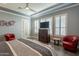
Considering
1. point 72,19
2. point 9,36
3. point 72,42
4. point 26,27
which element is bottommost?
point 72,42

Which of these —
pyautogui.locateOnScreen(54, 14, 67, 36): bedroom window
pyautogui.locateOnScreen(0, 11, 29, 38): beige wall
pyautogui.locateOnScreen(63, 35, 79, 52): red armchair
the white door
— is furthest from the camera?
pyautogui.locateOnScreen(63, 35, 79, 52): red armchair

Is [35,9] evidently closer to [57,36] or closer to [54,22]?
[54,22]

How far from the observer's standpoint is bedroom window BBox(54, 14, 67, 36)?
8.06 ft

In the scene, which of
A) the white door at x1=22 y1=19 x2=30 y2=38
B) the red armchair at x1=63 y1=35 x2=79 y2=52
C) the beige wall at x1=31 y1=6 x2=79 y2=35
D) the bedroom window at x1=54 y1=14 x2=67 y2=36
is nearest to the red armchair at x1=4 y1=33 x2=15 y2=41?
Result: the white door at x1=22 y1=19 x2=30 y2=38

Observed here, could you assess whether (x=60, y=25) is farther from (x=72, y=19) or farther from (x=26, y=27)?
(x=26, y=27)

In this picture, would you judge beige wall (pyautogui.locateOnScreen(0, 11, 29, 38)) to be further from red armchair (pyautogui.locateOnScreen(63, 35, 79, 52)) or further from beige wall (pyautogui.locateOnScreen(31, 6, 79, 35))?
red armchair (pyautogui.locateOnScreen(63, 35, 79, 52))

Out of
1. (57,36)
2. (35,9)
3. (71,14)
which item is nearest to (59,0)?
(35,9)

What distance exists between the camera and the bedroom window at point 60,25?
96.7 inches

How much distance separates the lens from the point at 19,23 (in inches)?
86.4

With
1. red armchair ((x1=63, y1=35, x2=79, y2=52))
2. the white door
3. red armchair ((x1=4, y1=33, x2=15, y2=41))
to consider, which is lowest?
red armchair ((x1=63, y1=35, x2=79, y2=52))

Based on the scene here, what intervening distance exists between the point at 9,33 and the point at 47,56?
0.93m

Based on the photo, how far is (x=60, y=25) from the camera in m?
2.49

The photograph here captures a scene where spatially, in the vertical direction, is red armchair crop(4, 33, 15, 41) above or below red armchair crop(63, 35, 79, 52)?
above

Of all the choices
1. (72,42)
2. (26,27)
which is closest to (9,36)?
(26,27)
